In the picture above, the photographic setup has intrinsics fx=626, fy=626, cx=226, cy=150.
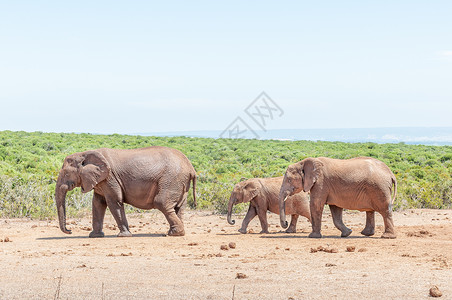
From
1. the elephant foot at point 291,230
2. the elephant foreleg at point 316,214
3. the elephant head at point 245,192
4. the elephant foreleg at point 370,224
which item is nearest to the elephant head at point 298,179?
the elephant foreleg at point 316,214

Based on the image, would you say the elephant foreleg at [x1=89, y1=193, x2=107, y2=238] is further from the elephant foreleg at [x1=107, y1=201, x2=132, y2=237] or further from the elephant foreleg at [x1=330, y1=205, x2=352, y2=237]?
the elephant foreleg at [x1=330, y1=205, x2=352, y2=237]

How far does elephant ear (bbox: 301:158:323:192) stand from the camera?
1279 centimetres

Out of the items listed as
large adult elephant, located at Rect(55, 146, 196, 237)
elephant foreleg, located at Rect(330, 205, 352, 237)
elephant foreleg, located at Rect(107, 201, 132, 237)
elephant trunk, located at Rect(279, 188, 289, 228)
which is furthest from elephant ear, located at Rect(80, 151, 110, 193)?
elephant foreleg, located at Rect(330, 205, 352, 237)

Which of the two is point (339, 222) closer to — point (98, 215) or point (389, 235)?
point (389, 235)

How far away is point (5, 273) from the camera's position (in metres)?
8.78

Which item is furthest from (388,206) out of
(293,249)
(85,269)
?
(85,269)

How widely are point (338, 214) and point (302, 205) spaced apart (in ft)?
3.79

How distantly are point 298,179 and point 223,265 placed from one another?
4244 mm

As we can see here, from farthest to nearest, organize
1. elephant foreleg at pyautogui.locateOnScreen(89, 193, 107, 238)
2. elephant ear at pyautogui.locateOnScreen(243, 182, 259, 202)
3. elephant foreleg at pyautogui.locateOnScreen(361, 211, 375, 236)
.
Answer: elephant ear at pyautogui.locateOnScreen(243, 182, 259, 202)
elephant foreleg at pyautogui.locateOnScreen(361, 211, 375, 236)
elephant foreleg at pyautogui.locateOnScreen(89, 193, 107, 238)

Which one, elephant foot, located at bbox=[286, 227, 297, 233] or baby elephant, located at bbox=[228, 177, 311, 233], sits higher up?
baby elephant, located at bbox=[228, 177, 311, 233]

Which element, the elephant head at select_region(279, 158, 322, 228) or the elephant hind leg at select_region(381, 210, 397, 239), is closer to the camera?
the elephant hind leg at select_region(381, 210, 397, 239)

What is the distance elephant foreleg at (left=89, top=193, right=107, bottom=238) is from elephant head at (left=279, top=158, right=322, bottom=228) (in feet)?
12.4

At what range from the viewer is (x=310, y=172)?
12875 millimetres

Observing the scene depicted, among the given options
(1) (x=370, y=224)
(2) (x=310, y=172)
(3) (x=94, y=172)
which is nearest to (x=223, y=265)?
(2) (x=310, y=172)
